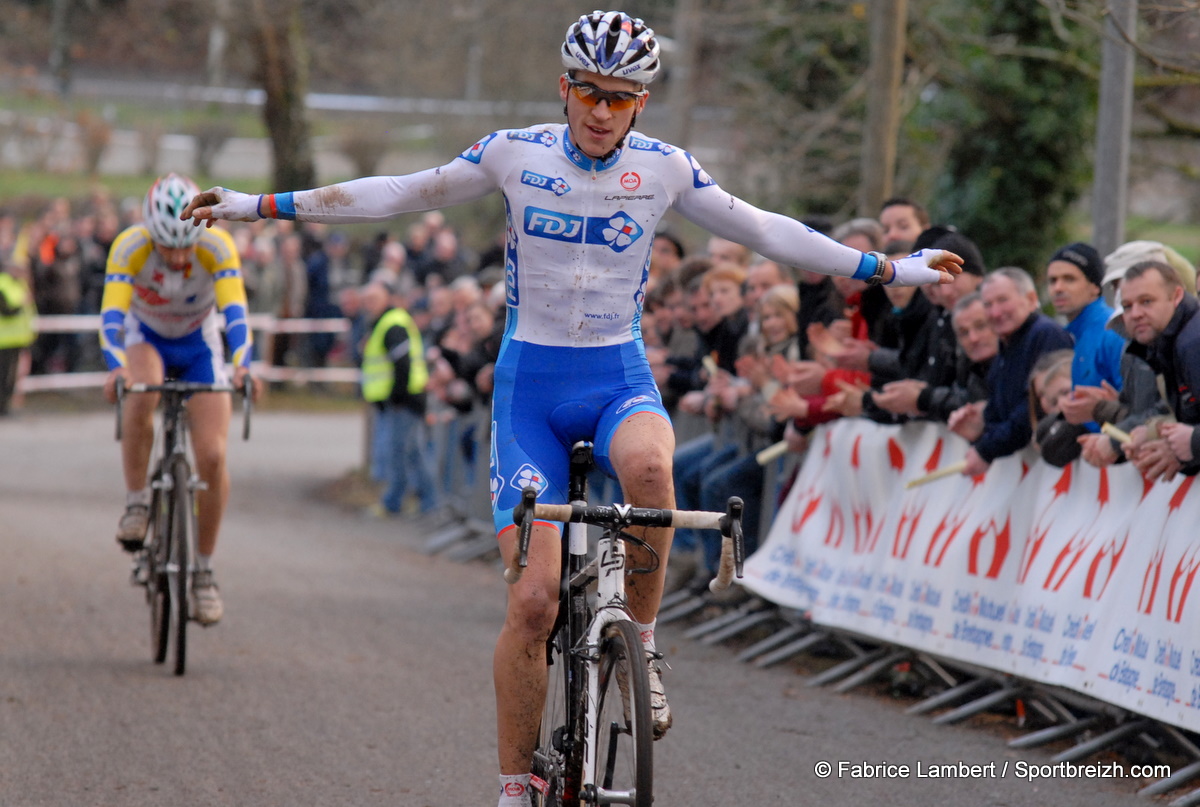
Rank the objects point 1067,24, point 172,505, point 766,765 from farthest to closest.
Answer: point 1067,24, point 172,505, point 766,765

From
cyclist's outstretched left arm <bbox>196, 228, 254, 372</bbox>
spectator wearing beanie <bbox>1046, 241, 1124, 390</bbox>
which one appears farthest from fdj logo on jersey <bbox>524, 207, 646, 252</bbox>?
cyclist's outstretched left arm <bbox>196, 228, 254, 372</bbox>

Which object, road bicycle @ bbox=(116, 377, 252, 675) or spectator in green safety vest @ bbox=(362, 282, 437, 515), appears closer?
road bicycle @ bbox=(116, 377, 252, 675)

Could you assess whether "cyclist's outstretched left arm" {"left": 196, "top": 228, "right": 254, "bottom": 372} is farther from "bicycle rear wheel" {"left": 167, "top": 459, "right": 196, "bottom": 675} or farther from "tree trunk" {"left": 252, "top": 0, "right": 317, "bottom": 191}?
"tree trunk" {"left": 252, "top": 0, "right": 317, "bottom": 191}

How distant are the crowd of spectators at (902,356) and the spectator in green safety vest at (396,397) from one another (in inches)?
39.3

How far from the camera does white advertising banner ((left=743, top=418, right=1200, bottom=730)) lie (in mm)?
7051

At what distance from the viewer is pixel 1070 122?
16.4 m

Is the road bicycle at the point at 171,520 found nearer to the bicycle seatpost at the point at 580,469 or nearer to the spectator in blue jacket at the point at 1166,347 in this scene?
the bicycle seatpost at the point at 580,469

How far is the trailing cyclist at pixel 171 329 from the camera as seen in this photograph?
902 cm

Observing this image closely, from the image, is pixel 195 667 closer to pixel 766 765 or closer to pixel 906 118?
pixel 766 765

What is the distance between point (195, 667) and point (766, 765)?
145 inches

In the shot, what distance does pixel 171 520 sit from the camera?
9.05m

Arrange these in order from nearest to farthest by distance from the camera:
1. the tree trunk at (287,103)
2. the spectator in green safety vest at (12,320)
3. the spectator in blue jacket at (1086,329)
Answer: the spectator in blue jacket at (1086,329) → the spectator in green safety vest at (12,320) → the tree trunk at (287,103)

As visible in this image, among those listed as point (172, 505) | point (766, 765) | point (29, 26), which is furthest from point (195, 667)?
point (29, 26)

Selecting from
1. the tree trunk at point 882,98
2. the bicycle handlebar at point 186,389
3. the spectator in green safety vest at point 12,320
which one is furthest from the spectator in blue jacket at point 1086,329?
the spectator in green safety vest at point 12,320
